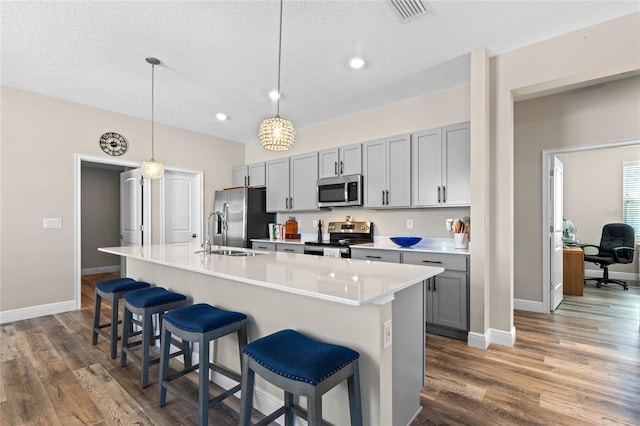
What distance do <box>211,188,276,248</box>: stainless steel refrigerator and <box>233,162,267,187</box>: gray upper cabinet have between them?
0.60ft

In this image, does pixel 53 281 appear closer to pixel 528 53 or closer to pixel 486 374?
pixel 486 374

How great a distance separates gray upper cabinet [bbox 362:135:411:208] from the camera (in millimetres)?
3740

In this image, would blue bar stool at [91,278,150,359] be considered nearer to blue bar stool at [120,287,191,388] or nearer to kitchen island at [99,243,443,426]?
blue bar stool at [120,287,191,388]

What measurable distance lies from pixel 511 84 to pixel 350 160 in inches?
79.3

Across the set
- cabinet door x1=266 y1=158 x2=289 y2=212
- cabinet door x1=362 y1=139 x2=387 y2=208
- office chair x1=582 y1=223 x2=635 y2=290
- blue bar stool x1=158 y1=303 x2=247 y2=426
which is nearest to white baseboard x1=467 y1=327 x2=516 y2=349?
cabinet door x1=362 y1=139 x2=387 y2=208

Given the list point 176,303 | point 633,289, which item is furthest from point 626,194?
point 176,303

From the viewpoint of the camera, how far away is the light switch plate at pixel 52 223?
3859mm

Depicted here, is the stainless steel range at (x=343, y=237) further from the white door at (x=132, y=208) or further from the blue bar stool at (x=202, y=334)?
the white door at (x=132, y=208)

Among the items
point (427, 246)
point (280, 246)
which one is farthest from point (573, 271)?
point (280, 246)

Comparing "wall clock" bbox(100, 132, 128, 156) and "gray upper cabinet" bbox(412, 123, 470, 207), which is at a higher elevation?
"wall clock" bbox(100, 132, 128, 156)

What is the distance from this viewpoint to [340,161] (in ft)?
14.4

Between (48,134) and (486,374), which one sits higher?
(48,134)

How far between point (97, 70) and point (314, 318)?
3.45 metres

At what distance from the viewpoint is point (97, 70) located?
3223 millimetres
